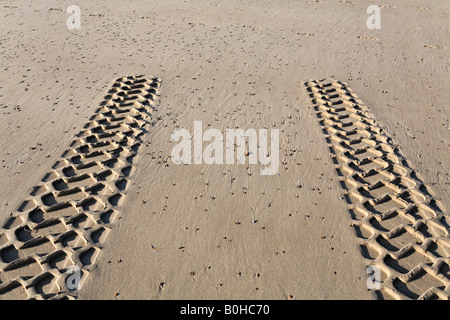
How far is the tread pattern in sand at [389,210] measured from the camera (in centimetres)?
541

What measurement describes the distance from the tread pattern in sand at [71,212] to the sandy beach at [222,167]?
0.03 meters

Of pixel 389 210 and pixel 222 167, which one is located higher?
pixel 222 167

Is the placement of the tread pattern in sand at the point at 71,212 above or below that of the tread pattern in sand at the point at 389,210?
above

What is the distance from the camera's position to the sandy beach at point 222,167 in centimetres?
540

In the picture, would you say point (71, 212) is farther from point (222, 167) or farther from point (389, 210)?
point (389, 210)

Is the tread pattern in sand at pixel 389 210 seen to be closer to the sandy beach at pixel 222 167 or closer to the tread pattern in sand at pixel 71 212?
the sandy beach at pixel 222 167

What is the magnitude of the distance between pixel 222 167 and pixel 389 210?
3.21 meters

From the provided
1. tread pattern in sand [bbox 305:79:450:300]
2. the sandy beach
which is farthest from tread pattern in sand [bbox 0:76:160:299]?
tread pattern in sand [bbox 305:79:450:300]

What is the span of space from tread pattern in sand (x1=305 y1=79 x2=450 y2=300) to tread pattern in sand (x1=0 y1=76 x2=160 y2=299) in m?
4.31

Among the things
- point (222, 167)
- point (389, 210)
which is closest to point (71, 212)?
point (222, 167)

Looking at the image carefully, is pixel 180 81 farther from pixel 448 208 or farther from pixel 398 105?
pixel 448 208

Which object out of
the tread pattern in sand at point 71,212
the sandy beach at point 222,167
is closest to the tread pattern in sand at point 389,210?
the sandy beach at point 222,167

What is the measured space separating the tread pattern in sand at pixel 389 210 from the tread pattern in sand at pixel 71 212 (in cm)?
431

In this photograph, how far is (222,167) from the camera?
743 cm
